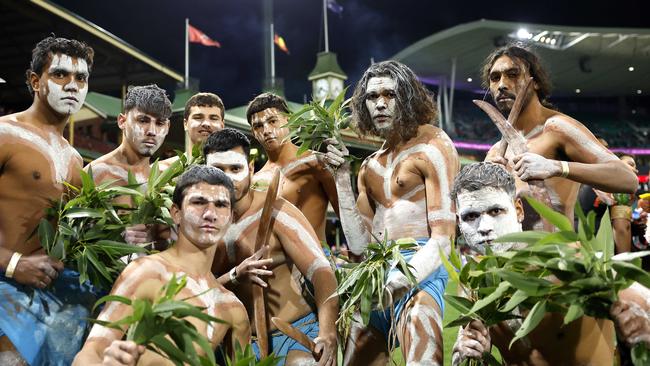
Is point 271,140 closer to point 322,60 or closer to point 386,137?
point 386,137

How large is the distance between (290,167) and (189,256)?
2.03 m

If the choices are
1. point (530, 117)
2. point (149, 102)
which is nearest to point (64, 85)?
point (149, 102)

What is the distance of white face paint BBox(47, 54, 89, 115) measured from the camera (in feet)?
14.8

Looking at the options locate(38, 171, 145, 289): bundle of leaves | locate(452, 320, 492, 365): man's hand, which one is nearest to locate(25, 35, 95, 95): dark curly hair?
locate(38, 171, 145, 289): bundle of leaves

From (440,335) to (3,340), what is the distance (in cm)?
265

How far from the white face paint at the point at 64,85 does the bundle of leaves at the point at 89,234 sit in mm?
571

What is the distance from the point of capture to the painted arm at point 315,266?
3.84 meters

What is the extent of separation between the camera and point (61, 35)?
58.6ft

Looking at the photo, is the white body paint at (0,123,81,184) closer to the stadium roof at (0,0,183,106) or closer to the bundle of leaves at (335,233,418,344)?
the bundle of leaves at (335,233,418,344)

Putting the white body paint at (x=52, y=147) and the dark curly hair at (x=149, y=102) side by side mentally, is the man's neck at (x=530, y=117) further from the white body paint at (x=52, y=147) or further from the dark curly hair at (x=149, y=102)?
the white body paint at (x=52, y=147)

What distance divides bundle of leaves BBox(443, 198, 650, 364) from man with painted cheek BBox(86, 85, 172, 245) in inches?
114

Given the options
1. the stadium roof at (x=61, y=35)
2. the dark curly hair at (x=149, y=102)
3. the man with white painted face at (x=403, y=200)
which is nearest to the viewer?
the man with white painted face at (x=403, y=200)

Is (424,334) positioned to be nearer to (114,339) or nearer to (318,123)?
(318,123)

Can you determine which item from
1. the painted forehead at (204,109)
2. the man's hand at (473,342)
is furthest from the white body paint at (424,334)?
the painted forehead at (204,109)
